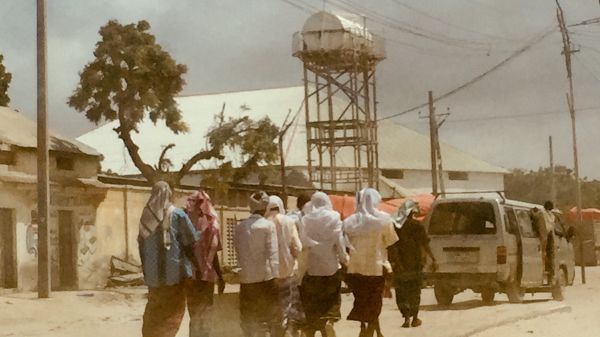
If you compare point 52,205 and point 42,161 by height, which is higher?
point 42,161

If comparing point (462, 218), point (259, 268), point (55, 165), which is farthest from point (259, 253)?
point (55, 165)

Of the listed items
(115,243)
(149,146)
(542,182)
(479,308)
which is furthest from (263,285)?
(542,182)

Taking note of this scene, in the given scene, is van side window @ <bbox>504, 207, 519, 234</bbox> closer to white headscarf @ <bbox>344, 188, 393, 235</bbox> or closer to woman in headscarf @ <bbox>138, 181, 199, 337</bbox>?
white headscarf @ <bbox>344, 188, 393, 235</bbox>

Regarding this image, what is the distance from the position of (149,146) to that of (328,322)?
52.2 metres

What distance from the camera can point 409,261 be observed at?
14633 mm

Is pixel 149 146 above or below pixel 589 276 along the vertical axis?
above

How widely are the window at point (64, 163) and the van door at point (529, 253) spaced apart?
12049 millimetres

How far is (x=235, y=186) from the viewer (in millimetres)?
34875

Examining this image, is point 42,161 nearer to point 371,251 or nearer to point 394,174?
point 371,251

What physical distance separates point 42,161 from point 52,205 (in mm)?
3465

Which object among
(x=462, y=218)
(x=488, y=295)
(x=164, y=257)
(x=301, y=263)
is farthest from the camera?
(x=488, y=295)

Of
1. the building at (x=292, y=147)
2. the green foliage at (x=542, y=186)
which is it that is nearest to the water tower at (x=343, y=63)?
the building at (x=292, y=147)

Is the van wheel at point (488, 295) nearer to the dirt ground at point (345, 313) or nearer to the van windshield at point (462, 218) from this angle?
the dirt ground at point (345, 313)

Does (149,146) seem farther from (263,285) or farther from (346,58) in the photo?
(263,285)
